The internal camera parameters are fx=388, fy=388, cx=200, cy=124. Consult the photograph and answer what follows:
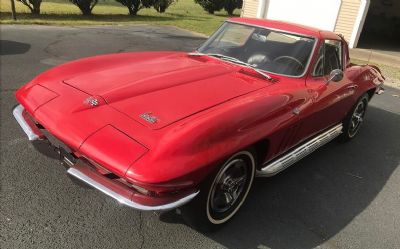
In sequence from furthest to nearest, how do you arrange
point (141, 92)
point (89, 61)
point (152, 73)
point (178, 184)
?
point (89, 61)
point (152, 73)
point (141, 92)
point (178, 184)

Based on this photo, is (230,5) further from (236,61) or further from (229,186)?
(229,186)

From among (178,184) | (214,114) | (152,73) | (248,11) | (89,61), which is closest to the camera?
(178,184)

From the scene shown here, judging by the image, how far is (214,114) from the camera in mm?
2900

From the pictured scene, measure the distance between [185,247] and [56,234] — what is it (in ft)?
3.20

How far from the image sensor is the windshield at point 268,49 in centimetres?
410

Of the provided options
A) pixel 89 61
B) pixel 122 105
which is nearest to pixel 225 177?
pixel 122 105

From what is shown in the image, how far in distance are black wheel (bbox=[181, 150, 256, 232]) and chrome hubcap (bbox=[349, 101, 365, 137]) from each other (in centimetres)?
259

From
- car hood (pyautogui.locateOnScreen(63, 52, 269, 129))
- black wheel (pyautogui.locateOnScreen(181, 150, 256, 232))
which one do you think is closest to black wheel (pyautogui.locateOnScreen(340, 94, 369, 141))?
car hood (pyautogui.locateOnScreen(63, 52, 269, 129))

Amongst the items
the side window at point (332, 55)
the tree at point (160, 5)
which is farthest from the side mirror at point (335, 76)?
the tree at point (160, 5)

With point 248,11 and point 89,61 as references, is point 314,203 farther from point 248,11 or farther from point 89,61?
point 248,11

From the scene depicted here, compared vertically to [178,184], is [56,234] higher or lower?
lower

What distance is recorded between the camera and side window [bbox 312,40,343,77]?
4.26m

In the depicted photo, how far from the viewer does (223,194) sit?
10.2ft

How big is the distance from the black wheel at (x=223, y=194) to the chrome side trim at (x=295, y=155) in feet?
0.63
